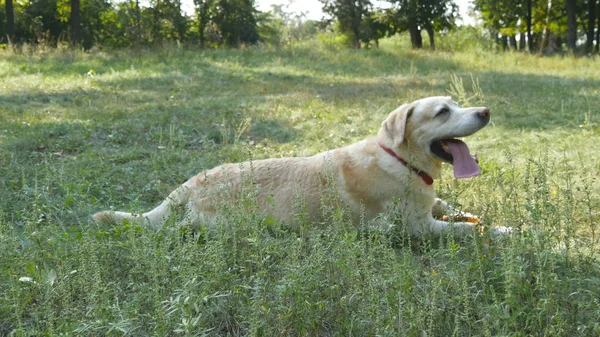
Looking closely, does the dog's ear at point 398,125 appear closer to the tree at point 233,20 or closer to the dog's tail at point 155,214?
the dog's tail at point 155,214

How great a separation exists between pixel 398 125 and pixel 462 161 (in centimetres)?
54

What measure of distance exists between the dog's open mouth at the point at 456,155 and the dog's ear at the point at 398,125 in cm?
28

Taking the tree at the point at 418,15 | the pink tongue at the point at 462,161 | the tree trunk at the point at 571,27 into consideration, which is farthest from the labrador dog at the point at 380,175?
the tree at the point at 418,15

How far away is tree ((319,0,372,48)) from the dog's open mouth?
Result: 26949 mm

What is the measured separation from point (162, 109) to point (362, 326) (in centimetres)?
761

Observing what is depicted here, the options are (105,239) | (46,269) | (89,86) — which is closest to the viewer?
(46,269)

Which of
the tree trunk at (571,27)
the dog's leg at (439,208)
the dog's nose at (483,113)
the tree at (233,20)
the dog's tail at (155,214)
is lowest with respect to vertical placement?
the dog's leg at (439,208)

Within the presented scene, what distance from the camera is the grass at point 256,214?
254 cm

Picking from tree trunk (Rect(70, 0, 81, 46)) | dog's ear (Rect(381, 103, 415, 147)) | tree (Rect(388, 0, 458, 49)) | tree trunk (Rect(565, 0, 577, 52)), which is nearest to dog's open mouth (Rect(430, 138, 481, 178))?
dog's ear (Rect(381, 103, 415, 147))

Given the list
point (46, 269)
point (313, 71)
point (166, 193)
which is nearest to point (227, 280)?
point (46, 269)

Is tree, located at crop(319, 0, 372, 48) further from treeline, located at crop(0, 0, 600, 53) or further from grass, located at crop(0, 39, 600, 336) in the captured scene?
grass, located at crop(0, 39, 600, 336)

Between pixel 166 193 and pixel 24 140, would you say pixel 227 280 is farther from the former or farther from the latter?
pixel 24 140

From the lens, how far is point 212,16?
31.3 metres

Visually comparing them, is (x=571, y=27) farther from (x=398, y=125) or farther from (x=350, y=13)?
(x=398, y=125)
